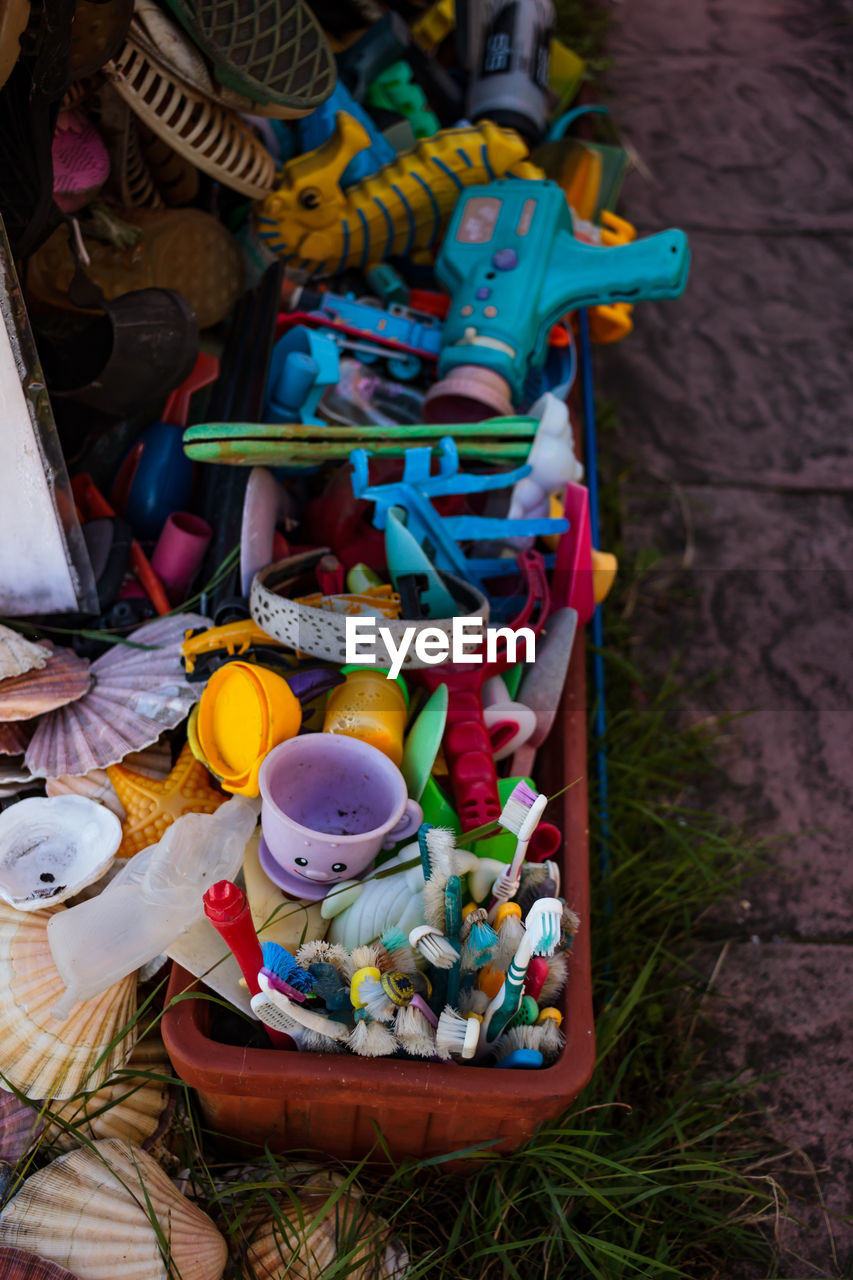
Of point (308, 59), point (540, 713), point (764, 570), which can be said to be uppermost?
point (308, 59)

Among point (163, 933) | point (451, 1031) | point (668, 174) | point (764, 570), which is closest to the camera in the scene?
point (451, 1031)

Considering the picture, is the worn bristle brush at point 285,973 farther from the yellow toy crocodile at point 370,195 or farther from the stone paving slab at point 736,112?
the stone paving slab at point 736,112

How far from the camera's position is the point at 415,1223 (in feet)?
2.97

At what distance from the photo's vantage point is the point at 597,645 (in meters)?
1.46

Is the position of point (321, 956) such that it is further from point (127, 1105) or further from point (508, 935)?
point (127, 1105)

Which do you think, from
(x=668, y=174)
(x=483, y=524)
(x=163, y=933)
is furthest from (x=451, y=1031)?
(x=668, y=174)

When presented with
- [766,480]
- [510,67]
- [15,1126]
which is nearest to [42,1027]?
[15,1126]

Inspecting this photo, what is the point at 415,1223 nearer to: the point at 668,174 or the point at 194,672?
the point at 194,672

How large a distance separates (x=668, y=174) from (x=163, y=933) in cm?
202

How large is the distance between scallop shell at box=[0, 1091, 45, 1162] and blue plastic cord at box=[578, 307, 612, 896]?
25.9 inches

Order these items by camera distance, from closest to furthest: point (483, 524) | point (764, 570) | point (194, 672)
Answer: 1. point (194, 672)
2. point (483, 524)
3. point (764, 570)

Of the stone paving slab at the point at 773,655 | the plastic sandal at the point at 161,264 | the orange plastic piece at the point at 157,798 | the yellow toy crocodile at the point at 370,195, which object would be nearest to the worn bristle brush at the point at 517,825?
the orange plastic piece at the point at 157,798

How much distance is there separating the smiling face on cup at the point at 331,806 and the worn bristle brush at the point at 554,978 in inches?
6.7

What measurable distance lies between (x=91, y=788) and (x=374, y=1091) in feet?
1.36
